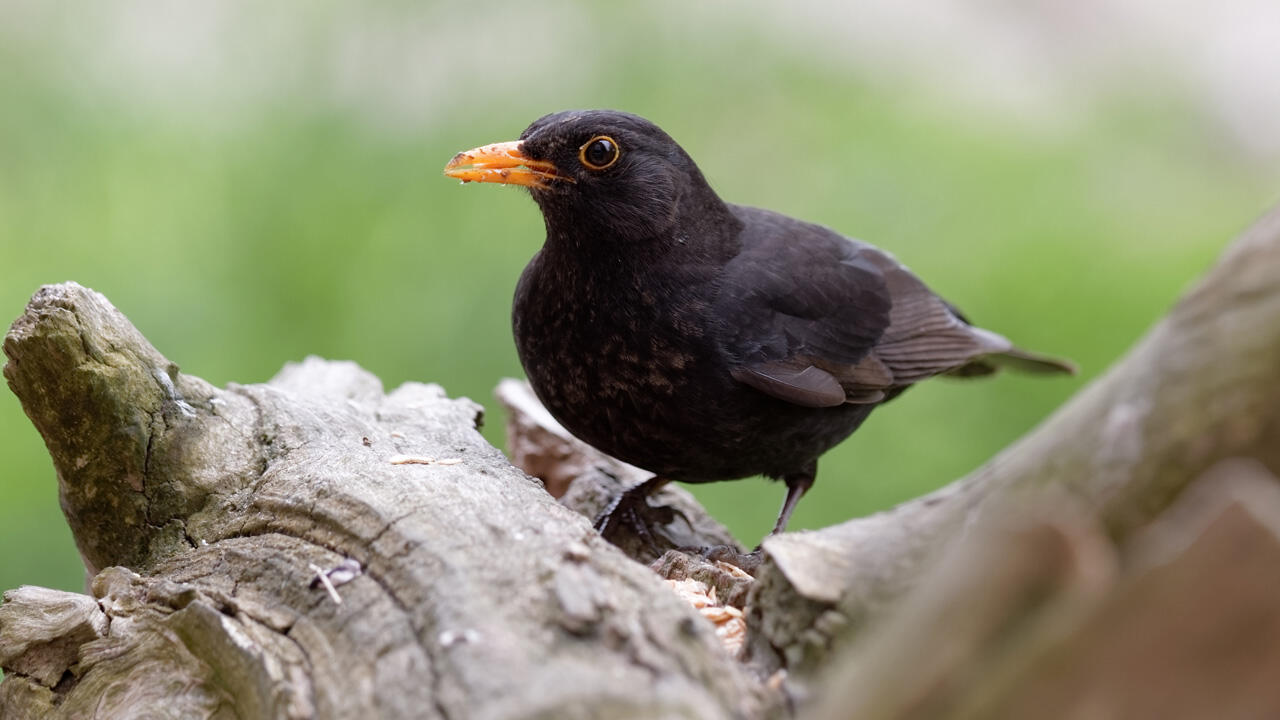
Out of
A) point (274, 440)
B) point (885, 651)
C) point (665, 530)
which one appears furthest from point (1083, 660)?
point (665, 530)

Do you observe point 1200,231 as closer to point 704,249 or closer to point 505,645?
point 704,249

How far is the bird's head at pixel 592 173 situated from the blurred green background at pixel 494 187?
242 centimetres

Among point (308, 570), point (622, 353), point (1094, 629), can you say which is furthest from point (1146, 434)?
point (622, 353)

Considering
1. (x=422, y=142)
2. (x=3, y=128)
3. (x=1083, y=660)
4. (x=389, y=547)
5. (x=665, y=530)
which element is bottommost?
(x=665, y=530)

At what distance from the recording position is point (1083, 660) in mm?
1439

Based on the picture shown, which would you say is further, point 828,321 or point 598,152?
point 828,321

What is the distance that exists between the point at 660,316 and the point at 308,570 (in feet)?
5.00

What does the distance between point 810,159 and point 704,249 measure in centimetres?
385

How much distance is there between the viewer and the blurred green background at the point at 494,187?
601cm

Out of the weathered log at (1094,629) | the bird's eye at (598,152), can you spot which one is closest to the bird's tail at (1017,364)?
the bird's eye at (598,152)

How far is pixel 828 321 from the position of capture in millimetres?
4168

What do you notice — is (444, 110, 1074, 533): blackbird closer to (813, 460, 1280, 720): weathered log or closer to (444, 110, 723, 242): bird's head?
(444, 110, 723, 242): bird's head

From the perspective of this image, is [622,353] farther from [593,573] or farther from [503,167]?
[593,573]

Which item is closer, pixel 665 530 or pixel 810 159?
pixel 665 530
